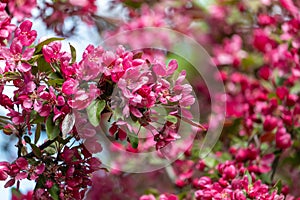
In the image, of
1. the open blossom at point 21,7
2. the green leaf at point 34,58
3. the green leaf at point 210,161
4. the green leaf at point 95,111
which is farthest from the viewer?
the green leaf at point 210,161

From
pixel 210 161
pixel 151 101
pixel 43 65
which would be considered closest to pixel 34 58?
pixel 43 65

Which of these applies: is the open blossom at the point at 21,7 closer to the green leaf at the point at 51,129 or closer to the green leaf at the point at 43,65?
the green leaf at the point at 43,65

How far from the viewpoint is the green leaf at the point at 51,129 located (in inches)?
54.8

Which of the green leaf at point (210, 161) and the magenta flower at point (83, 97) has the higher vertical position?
the magenta flower at point (83, 97)

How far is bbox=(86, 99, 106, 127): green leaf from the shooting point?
1.36m

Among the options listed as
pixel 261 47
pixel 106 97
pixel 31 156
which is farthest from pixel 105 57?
pixel 261 47

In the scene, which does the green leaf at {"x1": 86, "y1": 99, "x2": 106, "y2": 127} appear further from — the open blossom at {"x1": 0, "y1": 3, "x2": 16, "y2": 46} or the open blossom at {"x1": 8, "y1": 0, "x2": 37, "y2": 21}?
the open blossom at {"x1": 8, "y1": 0, "x2": 37, "y2": 21}

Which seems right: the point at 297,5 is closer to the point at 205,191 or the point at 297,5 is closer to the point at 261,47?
the point at 261,47

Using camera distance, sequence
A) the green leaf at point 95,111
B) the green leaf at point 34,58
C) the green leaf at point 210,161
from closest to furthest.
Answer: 1. the green leaf at point 95,111
2. the green leaf at point 34,58
3. the green leaf at point 210,161

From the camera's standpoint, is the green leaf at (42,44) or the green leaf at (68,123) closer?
the green leaf at (68,123)

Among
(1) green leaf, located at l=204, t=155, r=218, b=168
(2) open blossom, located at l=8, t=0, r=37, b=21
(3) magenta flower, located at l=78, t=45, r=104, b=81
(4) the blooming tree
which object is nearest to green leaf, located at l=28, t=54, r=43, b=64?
(4) the blooming tree

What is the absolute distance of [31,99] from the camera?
4.61 ft

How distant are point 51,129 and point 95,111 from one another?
0.36 feet

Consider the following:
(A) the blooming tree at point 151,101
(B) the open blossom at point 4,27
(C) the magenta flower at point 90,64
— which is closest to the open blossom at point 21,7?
(A) the blooming tree at point 151,101
